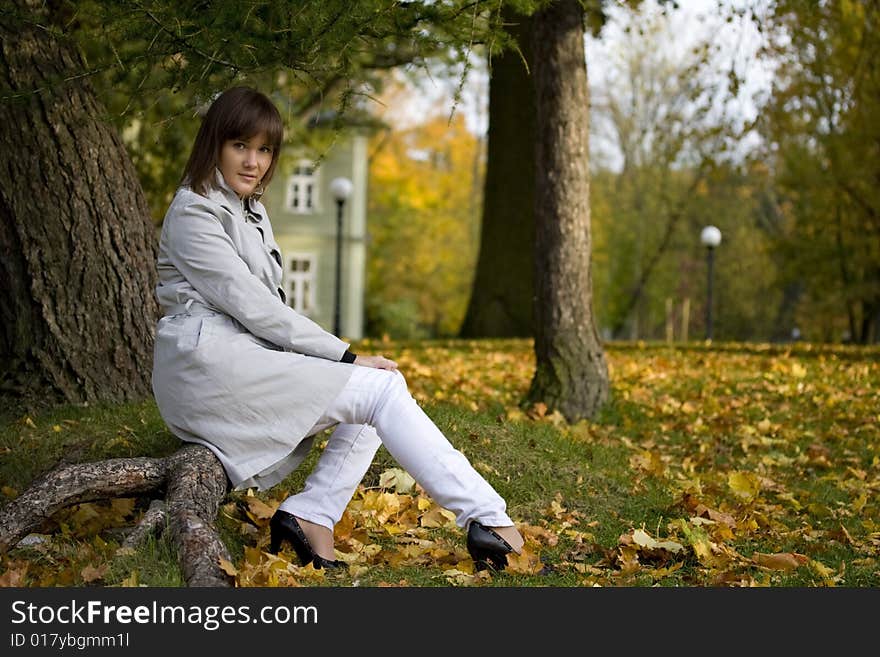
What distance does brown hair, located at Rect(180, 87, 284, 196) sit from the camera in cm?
406

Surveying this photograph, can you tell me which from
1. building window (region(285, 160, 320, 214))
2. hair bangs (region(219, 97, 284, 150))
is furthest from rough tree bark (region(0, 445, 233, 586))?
building window (region(285, 160, 320, 214))

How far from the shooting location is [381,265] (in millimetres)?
40719

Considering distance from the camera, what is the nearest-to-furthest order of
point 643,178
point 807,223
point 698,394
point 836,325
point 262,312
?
point 262,312, point 698,394, point 807,223, point 836,325, point 643,178

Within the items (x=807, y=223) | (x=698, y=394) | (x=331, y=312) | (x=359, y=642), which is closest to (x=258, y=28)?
(x=359, y=642)

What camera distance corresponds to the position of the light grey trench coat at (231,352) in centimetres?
396

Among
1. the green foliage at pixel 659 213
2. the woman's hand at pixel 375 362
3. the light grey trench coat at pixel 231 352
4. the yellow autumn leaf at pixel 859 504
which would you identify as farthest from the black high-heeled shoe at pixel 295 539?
the green foliage at pixel 659 213

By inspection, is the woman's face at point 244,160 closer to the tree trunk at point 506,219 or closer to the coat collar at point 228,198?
the coat collar at point 228,198

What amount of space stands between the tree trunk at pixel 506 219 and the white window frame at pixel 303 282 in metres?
21.0

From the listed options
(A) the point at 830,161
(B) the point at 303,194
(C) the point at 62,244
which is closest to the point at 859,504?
(C) the point at 62,244

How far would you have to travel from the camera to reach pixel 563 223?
7660 millimetres

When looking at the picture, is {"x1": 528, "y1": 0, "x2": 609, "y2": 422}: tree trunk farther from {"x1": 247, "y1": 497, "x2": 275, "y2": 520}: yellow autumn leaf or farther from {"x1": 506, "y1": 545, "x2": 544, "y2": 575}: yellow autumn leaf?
{"x1": 506, "y1": 545, "x2": 544, "y2": 575}: yellow autumn leaf

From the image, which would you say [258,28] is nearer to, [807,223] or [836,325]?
[807,223]

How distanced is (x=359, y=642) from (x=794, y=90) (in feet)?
68.9

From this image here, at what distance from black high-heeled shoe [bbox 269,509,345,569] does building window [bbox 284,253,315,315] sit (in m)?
31.6
